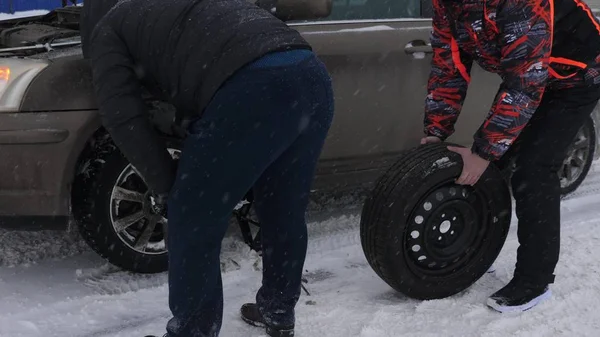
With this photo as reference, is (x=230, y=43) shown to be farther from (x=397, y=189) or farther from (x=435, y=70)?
(x=435, y=70)

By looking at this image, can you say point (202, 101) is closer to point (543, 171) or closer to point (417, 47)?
point (543, 171)

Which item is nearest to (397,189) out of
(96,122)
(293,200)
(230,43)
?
(293,200)

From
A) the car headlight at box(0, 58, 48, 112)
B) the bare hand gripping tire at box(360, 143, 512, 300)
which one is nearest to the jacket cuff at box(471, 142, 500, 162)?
the bare hand gripping tire at box(360, 143, 512, 300)

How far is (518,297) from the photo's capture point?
2.75 m

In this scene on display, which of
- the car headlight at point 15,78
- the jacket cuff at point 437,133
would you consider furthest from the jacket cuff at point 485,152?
the car headlight at point 15,78

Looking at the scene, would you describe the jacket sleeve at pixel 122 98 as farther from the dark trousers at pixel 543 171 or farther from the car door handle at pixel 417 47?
the car door handle at pixel 417 47

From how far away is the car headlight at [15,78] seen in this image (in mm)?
2727

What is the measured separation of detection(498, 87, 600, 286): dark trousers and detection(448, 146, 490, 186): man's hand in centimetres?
20

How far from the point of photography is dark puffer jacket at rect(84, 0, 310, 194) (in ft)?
6.15

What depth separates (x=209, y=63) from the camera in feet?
6.17

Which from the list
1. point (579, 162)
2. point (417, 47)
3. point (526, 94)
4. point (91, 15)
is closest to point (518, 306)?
point (526, 94)

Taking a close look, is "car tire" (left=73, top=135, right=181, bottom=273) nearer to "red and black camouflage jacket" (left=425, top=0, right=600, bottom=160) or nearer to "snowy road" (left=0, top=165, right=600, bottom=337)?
"snowy road" (left=0, top=165, right=600, bottom=337)

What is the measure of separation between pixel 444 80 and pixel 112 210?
1.60 m

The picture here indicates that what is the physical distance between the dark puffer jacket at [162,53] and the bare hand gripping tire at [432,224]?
974 millimetres
